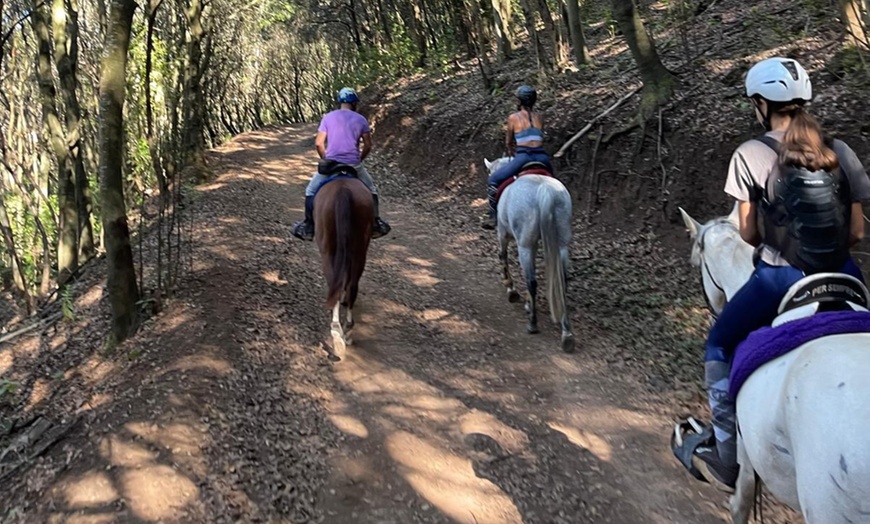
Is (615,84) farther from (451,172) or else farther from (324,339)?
(324,339)

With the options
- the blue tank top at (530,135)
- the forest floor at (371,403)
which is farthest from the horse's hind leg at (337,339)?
the blue tank top at (530,135)

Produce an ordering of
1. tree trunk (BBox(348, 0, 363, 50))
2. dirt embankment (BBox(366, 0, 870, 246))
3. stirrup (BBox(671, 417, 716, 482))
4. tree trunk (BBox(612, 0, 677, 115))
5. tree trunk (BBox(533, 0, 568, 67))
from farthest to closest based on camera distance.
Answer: tree trunk (BBox(348, 0, 363, 50))
tree trunk (BBox(533, 0, 568, 67))
tree trunk (BBox(612, 0, 677, 115))
dirt embankment (BBox(366, 0, 870, 246))
stirrup (BBox(671, 417, 716, 482))

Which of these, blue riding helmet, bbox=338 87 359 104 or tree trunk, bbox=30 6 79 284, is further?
tree trunk, bbox=30 6 79 284

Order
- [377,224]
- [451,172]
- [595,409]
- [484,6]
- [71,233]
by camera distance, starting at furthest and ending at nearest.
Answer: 1. [484,6]
2. [451,172]
3. [71,233]
4. [377,224]
5. [595,409]

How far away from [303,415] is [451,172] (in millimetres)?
9989

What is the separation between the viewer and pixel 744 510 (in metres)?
3.46

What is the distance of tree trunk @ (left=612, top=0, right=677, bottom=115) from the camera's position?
9623mm

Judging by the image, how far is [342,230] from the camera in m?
6.36

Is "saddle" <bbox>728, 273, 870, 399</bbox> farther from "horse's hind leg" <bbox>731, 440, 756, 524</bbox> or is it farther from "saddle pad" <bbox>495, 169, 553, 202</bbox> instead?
"saddle pad" <bbox>495, 169, 553, 202</bbox>

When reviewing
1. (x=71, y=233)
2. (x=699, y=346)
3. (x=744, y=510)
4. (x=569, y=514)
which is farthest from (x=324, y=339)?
(x=71, y=233)

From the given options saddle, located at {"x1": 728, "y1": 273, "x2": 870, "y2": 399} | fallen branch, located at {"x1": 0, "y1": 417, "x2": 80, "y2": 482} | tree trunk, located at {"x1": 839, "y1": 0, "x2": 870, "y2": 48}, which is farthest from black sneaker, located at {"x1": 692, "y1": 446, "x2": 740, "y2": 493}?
tree trunk, located at {"x1": 839, "y1": 0, "x2": 870, "y2": 48}

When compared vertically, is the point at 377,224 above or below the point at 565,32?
below

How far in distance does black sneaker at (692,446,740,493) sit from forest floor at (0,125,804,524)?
2.26 ft

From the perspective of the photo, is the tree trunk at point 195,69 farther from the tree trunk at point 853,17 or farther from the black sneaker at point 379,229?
the tree trunk at point 853,17
